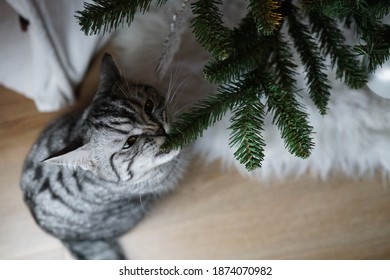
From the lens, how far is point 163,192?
3.72 feet

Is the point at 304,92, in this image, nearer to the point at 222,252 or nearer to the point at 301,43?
the point at 301,43

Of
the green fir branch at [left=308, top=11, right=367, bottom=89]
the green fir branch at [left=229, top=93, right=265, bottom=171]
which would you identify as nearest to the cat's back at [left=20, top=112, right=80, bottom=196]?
the green fir branch at [left=229, top=93, right=265, bottom=171]

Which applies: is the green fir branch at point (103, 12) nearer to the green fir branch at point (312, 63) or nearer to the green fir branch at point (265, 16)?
the green fir branch at point (265, 16)

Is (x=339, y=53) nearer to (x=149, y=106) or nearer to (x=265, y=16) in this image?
(x=265, y=16)

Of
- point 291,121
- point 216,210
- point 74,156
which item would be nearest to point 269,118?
point 216,210

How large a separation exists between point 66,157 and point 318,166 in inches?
25.6

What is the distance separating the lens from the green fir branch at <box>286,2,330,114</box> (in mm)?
810

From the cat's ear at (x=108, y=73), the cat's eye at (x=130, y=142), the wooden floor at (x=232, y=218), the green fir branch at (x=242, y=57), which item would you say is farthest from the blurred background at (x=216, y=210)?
the green fir branch at (x=242, y=57)

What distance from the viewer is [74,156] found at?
33.0 inches

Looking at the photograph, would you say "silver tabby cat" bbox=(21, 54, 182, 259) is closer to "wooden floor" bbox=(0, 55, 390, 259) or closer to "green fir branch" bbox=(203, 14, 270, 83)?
"wooden floor" bbox=(0, 55, 390, 259)

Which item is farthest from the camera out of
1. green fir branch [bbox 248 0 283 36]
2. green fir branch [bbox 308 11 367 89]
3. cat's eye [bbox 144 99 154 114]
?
cat's eye [bbox 144 99 154 114]

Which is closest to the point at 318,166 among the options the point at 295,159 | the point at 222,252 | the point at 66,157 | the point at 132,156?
the point at 295,159

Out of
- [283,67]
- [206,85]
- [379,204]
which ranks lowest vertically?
[379,204]
